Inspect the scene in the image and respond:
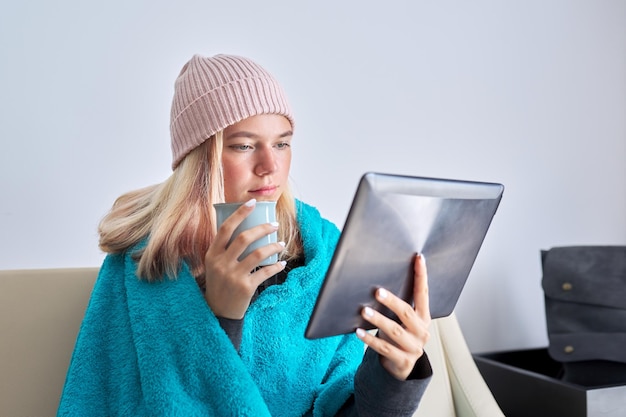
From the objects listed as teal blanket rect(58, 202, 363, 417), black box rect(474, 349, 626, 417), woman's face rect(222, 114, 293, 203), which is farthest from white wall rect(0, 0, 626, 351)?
woman's face rect(222, 114, 293, 203)

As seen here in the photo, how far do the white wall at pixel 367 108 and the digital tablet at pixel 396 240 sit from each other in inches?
33.7

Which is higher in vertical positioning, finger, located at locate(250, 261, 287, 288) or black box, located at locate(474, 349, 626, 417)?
finger, located at locate(250, 261, 287, 288)

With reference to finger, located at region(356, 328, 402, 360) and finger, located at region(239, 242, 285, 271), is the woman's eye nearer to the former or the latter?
finger, located at region(239, 242, 285, 271)

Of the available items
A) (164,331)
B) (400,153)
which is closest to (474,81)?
(400,153)

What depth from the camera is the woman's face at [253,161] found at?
115cm

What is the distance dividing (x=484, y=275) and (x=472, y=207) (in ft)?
4.28

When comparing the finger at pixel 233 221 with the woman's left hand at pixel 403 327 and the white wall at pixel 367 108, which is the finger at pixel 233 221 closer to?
the woman's left hand at pixel 403 327

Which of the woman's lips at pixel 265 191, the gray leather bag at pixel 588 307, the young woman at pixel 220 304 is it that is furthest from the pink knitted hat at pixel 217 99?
the gray leather bag at pixel 588 307

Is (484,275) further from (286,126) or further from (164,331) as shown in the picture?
(164,331)

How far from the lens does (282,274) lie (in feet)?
4.31

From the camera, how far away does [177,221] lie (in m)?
1.20

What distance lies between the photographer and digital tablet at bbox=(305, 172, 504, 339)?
825 mm

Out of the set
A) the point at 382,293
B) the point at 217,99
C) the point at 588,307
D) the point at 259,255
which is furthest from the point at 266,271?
the point at 588,307

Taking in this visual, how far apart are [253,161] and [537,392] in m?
1.08
